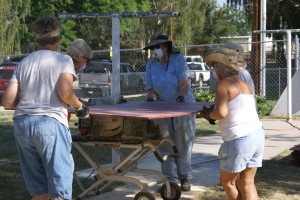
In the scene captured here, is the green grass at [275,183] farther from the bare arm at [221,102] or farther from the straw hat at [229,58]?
the straw hat at [229,58]

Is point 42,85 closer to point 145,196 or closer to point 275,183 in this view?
point 145,196

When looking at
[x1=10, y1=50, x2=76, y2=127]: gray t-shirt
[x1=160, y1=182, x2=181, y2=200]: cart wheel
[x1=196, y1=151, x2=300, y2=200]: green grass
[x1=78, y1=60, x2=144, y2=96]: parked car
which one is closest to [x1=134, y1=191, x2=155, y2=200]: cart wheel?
[x1=160, y1=182, x2=181, y2=200]: cart wheel

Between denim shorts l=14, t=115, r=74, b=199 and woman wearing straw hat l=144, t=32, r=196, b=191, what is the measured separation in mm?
2186

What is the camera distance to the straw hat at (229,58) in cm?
501

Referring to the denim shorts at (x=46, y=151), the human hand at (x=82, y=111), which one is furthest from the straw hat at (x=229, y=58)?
the denim shorts at (x=46, y=151)

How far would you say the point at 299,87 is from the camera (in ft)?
47.2

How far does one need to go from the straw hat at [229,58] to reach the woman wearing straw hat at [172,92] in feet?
5.18

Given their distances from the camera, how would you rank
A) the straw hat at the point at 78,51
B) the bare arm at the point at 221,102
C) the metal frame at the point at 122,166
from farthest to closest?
the metal frame at the point at 122,166 → the straw hat at the point at 78,51 → the bare arm at the point at 221,102

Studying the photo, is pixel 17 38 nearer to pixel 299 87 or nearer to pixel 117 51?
pixel 299 87

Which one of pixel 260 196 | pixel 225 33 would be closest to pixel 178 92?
pixel 260 196

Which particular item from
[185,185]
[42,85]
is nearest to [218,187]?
[185,185]

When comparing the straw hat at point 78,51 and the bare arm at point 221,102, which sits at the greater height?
the straw hat at point 78,51

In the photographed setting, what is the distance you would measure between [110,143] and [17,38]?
26186 mm

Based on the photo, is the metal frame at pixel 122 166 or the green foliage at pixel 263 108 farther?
the green foliage at pixel 263 108
